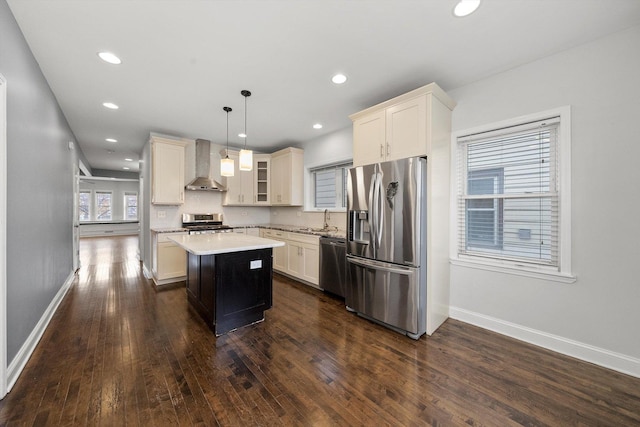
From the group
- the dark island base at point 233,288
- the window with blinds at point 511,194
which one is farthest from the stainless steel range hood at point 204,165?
the window with blinds at point 511,194

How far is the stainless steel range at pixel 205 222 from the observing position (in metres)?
4.84

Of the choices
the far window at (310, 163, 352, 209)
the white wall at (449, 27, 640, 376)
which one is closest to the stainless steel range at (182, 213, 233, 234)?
the far window at (310, 163, 352, 209)

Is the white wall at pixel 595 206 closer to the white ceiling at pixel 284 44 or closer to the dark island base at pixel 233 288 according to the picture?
the white ceiling at pixel 284 44

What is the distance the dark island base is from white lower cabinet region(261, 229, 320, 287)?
3.91 ft

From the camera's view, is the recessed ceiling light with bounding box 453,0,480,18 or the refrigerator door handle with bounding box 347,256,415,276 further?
the refrigerator door handle with bounding box 347,256,415,276

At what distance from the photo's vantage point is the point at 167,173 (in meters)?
4.40

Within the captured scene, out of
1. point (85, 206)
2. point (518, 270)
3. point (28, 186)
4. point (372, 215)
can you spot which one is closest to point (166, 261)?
point (28, 186)

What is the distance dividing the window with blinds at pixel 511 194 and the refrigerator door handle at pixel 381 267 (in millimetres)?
832

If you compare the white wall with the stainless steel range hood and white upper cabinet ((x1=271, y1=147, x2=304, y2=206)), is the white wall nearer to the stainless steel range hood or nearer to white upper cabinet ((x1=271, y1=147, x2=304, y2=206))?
white upper cabinet ((x1=271, y1=147, x2=304, y2=206))

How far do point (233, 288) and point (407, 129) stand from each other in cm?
251

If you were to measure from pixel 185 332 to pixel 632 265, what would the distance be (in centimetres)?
399

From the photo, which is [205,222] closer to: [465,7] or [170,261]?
[170,261]

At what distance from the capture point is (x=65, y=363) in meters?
2.04

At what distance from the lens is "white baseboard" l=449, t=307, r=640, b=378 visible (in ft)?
6.46
